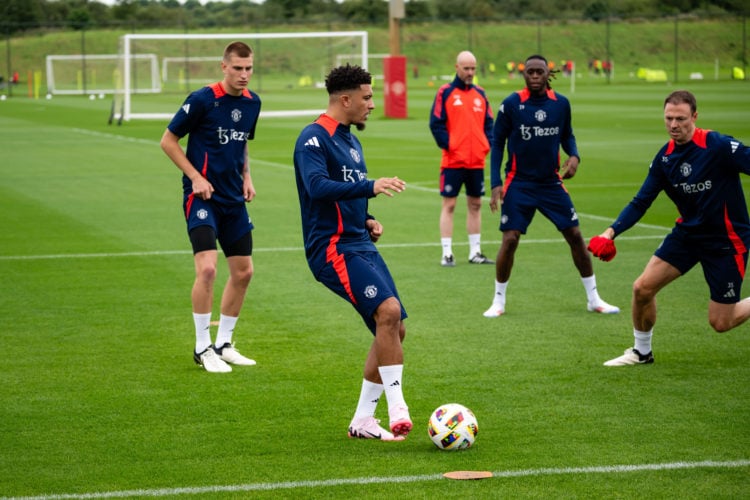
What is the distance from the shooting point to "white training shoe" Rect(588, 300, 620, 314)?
37.1ft

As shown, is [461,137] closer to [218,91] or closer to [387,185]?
[218,91]

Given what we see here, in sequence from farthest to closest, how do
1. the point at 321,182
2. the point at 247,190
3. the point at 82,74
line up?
1. the point at 82,74
2. the point at 247,190
3. the point at 321,182

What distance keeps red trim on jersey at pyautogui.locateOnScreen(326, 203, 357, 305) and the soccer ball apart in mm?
884

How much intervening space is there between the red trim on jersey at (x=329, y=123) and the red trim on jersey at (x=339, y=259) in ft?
1.52

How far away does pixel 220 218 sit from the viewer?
936 centimetres

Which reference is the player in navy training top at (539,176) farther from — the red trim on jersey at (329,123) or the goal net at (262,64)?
the goal net at (262,64)

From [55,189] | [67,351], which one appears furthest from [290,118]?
[67,351]

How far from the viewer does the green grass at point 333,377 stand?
21.5 feet

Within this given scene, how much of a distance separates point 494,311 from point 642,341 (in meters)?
2.30

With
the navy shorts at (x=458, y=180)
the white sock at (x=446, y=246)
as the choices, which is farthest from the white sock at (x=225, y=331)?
the navy shorts at (x=458, y=180)

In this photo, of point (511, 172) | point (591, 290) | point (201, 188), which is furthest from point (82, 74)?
point (201, 188)

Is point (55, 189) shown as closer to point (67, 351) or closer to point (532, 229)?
point (532, 229)

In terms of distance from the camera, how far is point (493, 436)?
7.27 meters

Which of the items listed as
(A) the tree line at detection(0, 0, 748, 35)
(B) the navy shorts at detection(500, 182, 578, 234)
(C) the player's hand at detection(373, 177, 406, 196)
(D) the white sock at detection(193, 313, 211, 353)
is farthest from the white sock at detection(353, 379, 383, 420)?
(A) the tree line at detection(0, 0, 748, 35)
